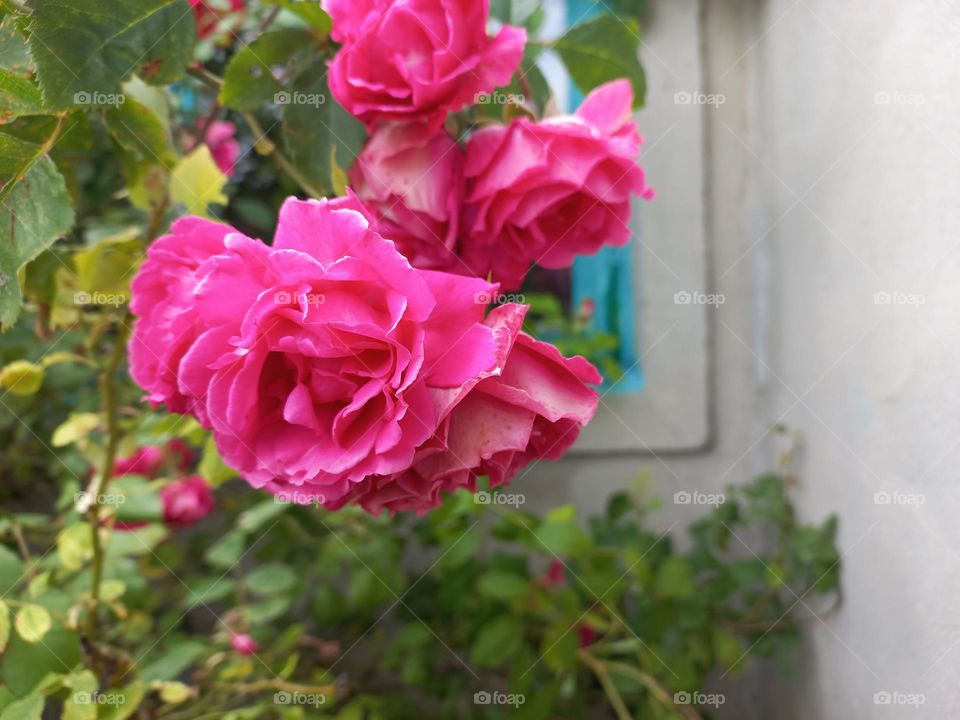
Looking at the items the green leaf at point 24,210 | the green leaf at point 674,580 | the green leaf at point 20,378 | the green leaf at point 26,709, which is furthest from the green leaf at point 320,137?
the green leaf at point 674,580

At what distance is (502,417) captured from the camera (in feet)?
0.97

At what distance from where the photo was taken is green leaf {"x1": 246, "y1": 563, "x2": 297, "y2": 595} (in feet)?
2.46

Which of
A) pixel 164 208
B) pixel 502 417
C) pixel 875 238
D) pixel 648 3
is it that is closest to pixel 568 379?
pixel 502 417

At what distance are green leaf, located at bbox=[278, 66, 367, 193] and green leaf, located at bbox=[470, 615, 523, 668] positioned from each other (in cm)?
54

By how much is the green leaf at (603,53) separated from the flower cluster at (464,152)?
0.39 feet

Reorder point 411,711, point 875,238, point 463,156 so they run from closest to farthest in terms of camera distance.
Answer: point 463,156
point 875,238
point 411,711

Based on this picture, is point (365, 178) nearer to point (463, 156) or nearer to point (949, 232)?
point (463, 156)

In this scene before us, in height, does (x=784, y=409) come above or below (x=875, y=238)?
below

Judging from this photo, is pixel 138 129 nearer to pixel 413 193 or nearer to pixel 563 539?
pixel 413 193

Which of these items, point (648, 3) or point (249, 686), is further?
point (648, 3)

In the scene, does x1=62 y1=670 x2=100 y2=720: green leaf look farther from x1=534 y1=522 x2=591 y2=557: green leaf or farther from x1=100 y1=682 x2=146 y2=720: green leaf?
x1=534 y1=522 x2=591 y2=557: green leaf

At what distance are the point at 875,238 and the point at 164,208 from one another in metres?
0.63

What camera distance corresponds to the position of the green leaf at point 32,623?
44 centimetres

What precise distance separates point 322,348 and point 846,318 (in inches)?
25.5
